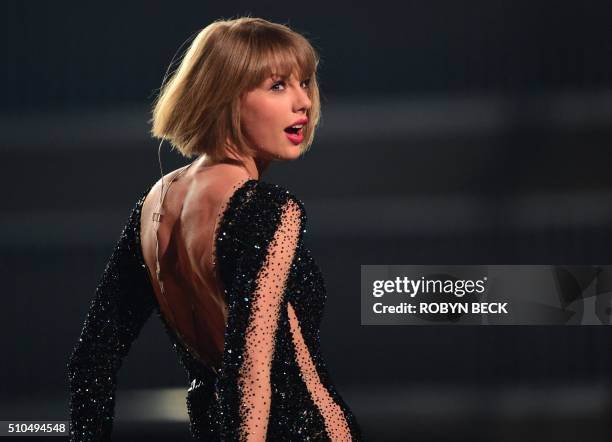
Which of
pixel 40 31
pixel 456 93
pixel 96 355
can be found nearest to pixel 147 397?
pixel 40 31

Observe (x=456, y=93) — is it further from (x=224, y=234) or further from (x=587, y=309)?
(x=224, y=234)

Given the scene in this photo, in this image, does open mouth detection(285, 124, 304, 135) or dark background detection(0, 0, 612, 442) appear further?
dark background detection(0, 0, 612, 442)

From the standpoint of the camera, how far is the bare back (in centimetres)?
128

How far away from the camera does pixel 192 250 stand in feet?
4.27

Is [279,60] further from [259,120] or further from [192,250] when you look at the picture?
[192,250]

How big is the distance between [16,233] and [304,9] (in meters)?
1.62

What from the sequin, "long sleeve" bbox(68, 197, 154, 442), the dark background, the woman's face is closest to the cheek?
the woman's face

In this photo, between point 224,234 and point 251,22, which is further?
point 251,22

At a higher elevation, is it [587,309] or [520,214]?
[520,214]

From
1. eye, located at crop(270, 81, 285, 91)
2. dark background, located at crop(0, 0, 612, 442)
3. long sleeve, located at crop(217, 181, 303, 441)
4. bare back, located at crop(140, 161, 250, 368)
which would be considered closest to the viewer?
long sleeve, located at crop(217, 181, 303, 441)

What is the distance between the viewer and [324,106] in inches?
149

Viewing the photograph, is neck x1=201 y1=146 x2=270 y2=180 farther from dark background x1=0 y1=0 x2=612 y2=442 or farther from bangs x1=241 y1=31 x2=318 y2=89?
dark background x1=0 y1=0 x2=612 y2=442

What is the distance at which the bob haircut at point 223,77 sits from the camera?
1.35 meters

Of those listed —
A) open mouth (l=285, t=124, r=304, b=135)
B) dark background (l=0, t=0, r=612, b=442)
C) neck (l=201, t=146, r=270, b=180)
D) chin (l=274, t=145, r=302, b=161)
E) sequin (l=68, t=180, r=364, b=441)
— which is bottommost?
sequin (l=68, t=180, r=364, b=441)
